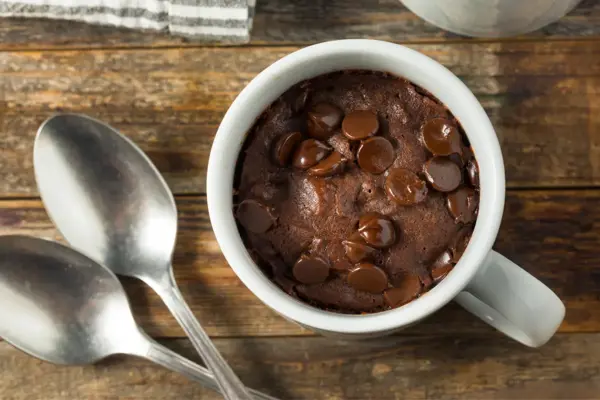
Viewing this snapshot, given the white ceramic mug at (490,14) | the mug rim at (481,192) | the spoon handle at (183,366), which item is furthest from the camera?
the spoon handle at (183,366)

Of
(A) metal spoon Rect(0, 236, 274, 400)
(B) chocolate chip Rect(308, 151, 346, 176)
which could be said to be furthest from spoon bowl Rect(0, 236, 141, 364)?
(B) chocolate chip Rect(308, 151, 346, 176)

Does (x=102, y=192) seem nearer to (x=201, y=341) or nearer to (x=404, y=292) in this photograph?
(x=201, y=341)

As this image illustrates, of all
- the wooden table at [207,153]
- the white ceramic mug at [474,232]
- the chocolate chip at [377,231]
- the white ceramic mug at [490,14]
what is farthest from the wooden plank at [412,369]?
the white ceramic mug at [490,14]

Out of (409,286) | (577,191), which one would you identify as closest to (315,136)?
(409,286)

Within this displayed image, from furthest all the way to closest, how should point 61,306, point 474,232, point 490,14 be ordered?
point 61,306
point 490,14
point 474,232

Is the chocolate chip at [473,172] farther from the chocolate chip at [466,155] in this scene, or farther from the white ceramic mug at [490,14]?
the white ceramic mug at [490,14]

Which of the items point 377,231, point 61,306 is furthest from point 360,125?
point 61,306
